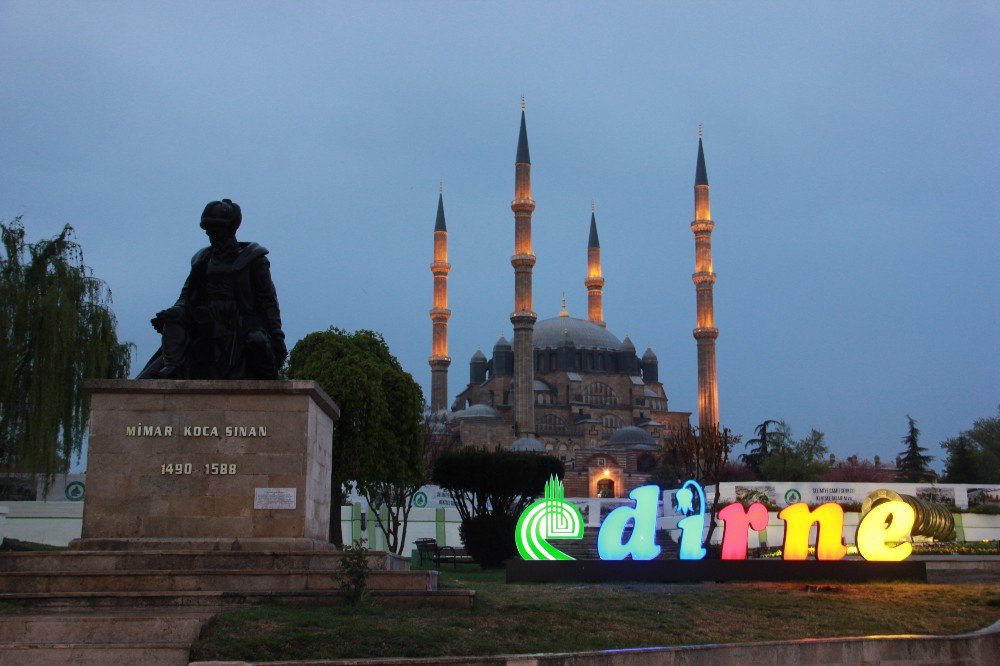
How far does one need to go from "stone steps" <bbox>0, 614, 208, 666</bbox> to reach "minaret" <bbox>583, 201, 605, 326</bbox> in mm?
72423

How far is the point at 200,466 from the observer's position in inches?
384

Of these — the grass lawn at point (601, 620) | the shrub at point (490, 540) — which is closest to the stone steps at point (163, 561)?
the grass lawn at point (601, 620)

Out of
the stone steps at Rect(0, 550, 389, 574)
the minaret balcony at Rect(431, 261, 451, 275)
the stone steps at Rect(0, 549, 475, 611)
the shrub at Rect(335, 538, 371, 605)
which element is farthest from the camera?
the minaret balcony at Rect(431, 261, 451, 275)

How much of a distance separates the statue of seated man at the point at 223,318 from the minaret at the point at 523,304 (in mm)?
49486

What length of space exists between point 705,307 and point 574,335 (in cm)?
1433

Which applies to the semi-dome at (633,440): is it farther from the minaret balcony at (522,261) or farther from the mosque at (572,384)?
the minaret balcony at (522,261)

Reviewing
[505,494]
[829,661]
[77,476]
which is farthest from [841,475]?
[829,661]

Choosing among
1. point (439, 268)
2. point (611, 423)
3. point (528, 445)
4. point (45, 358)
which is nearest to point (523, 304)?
point (528, 445)

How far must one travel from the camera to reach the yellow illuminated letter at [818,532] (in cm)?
1510

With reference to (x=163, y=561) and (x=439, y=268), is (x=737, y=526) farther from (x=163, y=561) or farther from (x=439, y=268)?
(x=439, y=268)

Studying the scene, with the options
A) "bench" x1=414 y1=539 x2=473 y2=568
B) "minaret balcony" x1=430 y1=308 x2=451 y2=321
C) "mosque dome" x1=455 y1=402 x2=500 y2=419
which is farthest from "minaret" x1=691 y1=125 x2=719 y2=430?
"bench" x1=414 y1=539 x2=473 y2=568

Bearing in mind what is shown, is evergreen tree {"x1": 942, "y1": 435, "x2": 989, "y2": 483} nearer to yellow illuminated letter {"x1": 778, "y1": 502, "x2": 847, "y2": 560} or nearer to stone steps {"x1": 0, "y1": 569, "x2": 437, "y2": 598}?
yellow illuminated letter {"x1": 778, "y1": 502, "x2": 847, "y2": 560}

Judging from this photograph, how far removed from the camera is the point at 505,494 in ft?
87.8

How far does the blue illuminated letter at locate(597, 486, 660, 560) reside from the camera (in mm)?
15398
